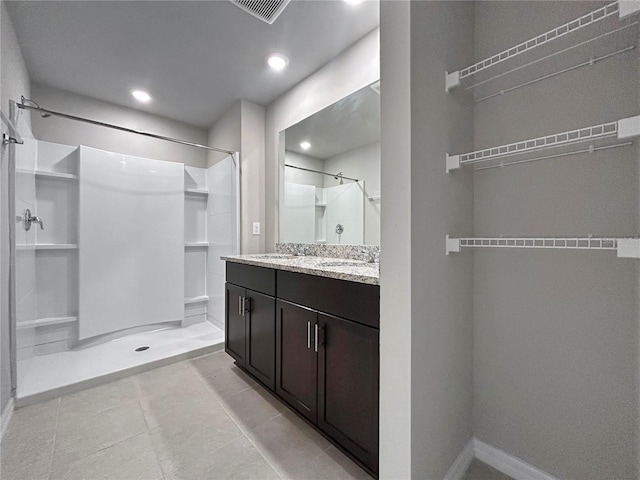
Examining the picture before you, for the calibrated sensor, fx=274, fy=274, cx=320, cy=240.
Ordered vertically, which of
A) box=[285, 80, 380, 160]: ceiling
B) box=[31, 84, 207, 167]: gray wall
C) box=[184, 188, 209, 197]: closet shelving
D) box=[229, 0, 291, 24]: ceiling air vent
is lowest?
box=[184, 188, 209, 197]: closet shelving

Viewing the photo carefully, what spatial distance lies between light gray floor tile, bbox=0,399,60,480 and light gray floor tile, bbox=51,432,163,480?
0.10m

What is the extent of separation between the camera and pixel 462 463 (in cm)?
118

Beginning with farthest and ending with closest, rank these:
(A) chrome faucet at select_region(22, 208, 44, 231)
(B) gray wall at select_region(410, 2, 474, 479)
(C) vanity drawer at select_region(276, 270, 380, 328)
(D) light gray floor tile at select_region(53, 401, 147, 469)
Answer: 1. (A) chrome faucet at select_region(22, 208, 44, 231)
2. (D) light gray floor tile at select_region(53, 401, 147, 469)
3. (C) vanity drawer at select_region(276, 270, 380, 328)
4. (B) gray wall at select_region(410, 2, 474, 479)

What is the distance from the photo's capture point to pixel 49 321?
2377mm

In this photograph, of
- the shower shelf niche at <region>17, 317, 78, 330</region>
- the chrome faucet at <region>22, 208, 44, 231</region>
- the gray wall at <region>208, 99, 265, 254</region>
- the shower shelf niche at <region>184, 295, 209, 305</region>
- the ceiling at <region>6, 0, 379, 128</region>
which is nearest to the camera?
the ceiling at <region>6, 0, 379, 128</region>

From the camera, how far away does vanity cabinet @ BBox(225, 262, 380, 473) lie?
1.09 meters

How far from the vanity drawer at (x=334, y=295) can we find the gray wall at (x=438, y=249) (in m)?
0.20

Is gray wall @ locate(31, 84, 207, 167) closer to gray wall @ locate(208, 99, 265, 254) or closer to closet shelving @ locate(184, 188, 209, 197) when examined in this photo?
closet shelving @ locate(184, 188, 209, 197)

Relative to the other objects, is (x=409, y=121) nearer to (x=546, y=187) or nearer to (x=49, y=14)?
(x=546, y=187)

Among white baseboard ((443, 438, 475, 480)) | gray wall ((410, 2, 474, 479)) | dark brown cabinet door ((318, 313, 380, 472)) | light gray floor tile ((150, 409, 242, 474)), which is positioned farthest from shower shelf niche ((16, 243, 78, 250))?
white baseboard ((443, 438, 475, 480))

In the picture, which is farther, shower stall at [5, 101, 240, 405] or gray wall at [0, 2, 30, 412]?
shower stall at [5, 101, 240, 405]

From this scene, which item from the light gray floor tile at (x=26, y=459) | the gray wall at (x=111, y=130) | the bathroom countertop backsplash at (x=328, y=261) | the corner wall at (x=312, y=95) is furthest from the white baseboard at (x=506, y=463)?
the gray wall at (x=111, y=130)

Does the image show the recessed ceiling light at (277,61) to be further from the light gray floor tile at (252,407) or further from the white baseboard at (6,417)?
the white baseboard at (6,417)

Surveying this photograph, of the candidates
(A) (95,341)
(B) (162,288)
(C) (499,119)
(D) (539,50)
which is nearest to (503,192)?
(C) (499,119)
